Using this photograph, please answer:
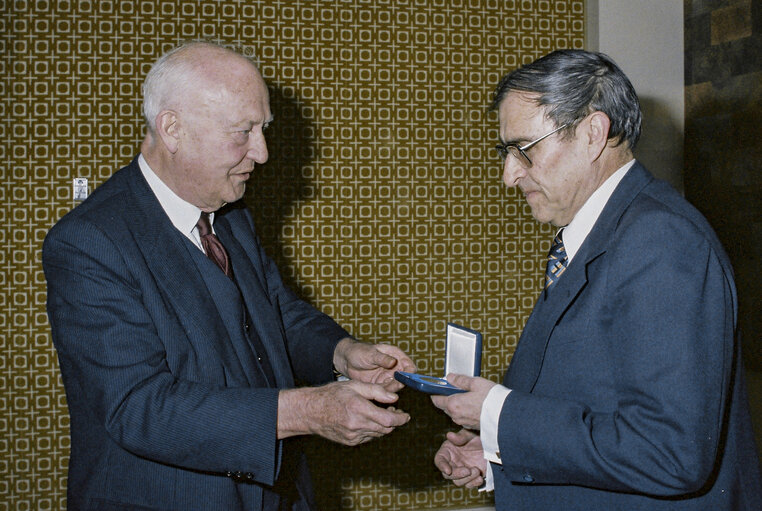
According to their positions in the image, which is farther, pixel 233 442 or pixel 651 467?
pixel 233 442

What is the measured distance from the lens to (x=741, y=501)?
1424 mm

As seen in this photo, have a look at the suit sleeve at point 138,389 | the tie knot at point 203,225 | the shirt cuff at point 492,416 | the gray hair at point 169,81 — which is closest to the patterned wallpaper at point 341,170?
the tie knot at point 203,225

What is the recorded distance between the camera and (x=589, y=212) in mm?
1560

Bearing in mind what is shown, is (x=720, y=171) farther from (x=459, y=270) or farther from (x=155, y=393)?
(x=155, y=393)

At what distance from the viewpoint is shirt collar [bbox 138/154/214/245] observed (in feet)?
5.95

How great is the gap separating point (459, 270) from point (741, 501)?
2.26m

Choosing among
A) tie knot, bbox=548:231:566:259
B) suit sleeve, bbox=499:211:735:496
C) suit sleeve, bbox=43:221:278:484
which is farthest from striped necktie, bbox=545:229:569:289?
suit sleeve, bbox=43:221:278:484

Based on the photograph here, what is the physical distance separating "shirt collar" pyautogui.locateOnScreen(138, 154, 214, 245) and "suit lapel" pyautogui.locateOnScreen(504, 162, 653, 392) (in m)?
0.91

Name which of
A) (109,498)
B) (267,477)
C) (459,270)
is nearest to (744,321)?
→ (459,270)

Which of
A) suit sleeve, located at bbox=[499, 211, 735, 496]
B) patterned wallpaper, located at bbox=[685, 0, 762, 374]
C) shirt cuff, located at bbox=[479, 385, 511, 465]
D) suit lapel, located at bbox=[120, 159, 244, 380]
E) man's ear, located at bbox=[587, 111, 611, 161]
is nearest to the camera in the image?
suit sleeve, located at bbox=[499, 211, 735, 496]

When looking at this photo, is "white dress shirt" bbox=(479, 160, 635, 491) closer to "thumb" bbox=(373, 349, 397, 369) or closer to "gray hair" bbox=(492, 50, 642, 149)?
"gray hair" bbox=(492, 50, 642, 149)

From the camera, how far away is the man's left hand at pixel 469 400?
1444 mm

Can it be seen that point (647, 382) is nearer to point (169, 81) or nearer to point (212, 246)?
point (212, 246)

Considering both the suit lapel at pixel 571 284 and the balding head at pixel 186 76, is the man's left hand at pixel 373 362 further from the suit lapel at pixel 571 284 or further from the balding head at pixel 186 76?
the balding head at pixel 186 76
